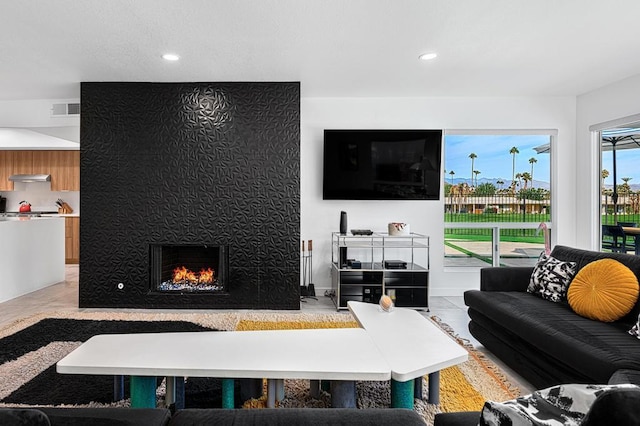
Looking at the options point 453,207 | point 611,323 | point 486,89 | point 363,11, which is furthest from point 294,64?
point 611,323

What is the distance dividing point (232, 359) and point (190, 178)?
290cm

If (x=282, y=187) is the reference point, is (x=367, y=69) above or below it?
above

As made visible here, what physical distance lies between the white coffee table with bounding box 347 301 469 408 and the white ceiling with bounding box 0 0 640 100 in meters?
2.10

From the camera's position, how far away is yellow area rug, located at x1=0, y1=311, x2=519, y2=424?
224 centimetres

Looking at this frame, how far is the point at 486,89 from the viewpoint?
4637 mm

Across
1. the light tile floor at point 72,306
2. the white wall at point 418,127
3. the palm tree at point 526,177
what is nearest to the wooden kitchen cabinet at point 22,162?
the light tile floor at point 72,306

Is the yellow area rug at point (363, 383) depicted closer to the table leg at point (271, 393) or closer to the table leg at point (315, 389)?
the table leg at point (315, 389)

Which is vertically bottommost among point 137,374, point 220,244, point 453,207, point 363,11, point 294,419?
point 137,374

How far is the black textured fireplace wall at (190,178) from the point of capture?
4.38 metres

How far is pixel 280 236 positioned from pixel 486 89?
9.61 ft

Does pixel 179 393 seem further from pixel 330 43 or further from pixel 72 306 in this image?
pixel 72 306

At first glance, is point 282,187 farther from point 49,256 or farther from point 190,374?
point 49,256

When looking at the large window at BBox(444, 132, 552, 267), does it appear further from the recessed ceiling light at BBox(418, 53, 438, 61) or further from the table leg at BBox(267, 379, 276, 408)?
the table leg at BBox(267, 379, 276, 408)

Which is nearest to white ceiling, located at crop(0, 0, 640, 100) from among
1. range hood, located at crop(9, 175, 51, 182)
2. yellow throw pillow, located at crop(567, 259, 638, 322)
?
yellow throw pillow, located at crop(567, 259, 638, 322)
